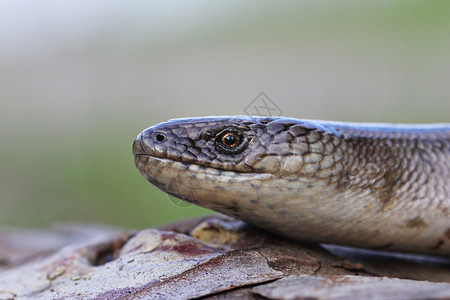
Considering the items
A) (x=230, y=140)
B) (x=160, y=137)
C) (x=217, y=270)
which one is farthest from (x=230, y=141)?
(x=217, y=270)

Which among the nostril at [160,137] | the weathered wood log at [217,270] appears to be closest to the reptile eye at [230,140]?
the nostril at [160,137]

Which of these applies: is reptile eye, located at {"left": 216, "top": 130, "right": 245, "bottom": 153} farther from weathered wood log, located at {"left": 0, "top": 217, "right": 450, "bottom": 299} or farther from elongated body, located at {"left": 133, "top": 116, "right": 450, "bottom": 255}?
weathered wood log, located at {"left": 0, "top": 217, "right": 450, "bottom": 299}

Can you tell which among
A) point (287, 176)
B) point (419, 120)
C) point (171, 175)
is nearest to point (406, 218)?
point (287, 176)

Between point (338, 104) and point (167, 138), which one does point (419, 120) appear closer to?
point (338, 104)

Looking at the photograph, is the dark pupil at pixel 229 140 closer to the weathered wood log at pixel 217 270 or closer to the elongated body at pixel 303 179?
the elongated body at pixel 303 179

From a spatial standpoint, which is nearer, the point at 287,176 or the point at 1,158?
the point at 287,176

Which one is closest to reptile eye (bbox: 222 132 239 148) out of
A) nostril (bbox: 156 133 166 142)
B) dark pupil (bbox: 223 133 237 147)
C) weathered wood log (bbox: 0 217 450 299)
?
dark pupil (bbox: 223 133 237 147)
